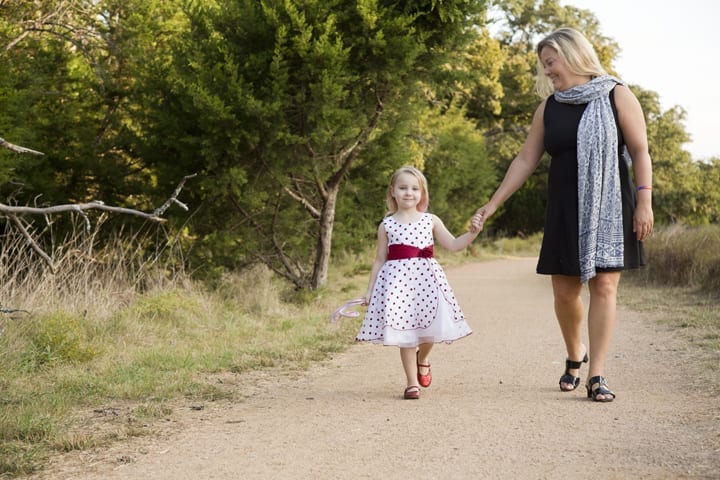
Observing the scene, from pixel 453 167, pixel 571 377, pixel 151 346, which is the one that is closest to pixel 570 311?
pixel 571 377

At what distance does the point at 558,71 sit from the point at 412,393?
7.20 ft

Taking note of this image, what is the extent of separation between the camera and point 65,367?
6.78m

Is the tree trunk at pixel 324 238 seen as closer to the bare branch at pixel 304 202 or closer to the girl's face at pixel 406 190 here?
the bare branch at pixel 304 202

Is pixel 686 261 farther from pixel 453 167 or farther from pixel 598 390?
pixel 453 167

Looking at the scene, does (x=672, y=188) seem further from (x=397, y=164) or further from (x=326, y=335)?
(x=326, y=335)

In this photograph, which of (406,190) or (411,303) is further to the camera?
(406,190)

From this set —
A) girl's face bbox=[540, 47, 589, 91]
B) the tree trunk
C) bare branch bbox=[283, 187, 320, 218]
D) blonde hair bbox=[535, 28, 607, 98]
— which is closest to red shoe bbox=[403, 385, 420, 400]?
girl's face bbox=[540, 47, 589, 91]

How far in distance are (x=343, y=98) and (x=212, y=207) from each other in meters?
2.37

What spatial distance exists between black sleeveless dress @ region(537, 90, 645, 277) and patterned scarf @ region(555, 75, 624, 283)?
62mm

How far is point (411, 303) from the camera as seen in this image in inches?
228

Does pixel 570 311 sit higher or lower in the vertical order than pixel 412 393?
higher

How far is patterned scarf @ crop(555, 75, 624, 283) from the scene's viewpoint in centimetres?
542

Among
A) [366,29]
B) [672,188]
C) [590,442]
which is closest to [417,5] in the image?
[366,29]

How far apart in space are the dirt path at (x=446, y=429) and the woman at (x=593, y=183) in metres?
0.58
